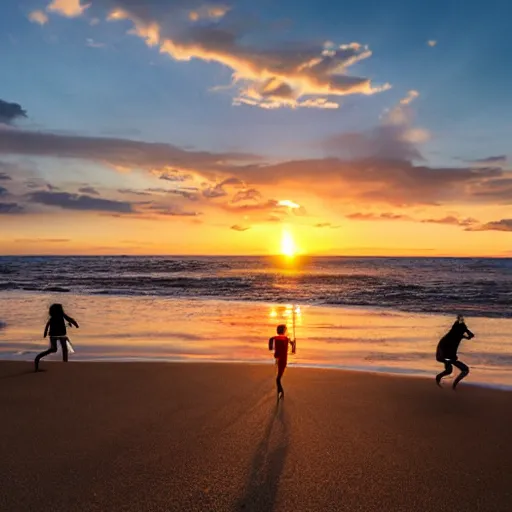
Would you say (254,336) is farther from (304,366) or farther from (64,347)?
(64,347)

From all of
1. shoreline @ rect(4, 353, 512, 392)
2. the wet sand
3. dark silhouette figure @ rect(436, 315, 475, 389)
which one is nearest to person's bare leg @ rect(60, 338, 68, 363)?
shoreline @ rect(4, 353, 512, 392)

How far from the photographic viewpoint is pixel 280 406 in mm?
8938

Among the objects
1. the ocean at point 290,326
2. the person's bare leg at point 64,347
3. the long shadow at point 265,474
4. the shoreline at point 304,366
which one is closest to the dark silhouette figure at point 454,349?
the shoreline at point 304,366

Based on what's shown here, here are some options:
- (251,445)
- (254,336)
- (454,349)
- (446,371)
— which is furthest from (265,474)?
(254,336)

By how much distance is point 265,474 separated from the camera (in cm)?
615

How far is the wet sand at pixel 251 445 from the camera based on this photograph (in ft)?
18.4

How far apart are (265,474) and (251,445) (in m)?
0.95

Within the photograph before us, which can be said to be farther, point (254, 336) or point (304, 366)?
point (254, 336)

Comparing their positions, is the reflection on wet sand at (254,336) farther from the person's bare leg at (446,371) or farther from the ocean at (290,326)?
the person's bare leg at (446,371)

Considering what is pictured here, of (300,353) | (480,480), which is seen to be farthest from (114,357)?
(480,480)

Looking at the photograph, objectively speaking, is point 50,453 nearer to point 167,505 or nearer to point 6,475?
point 6,475

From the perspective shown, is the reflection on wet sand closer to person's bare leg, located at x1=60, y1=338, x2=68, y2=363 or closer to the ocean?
the ocean

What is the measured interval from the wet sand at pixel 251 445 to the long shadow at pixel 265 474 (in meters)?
0.02

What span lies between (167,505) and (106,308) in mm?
24045
